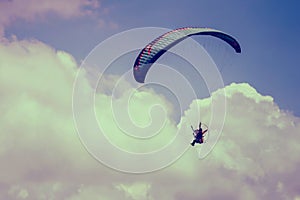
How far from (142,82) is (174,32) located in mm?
8406

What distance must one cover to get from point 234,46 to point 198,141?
1537 cm

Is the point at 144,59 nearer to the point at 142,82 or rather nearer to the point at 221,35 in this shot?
the point at 142,82

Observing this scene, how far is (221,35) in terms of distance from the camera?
9362 cm

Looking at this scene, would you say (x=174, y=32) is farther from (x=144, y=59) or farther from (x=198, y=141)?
(x=198, y=141)

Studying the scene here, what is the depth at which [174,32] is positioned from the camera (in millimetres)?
89562

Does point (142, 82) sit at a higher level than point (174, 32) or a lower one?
lower

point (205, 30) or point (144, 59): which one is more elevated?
point (205, 30)

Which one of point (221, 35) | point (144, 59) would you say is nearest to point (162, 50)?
point (144, 59)

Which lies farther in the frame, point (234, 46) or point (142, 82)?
point (234, 46)

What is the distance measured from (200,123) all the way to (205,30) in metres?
13.2

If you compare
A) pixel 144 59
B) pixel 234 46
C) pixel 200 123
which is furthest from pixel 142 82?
pixel 234 46

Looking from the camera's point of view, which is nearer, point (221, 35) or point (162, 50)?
point (162, 50)

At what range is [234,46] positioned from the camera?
96062mm

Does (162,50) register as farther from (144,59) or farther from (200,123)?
(200,123)
